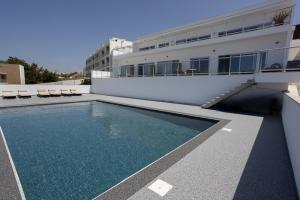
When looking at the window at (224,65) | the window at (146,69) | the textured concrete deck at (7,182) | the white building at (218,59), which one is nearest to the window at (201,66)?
the white building at (218,59)

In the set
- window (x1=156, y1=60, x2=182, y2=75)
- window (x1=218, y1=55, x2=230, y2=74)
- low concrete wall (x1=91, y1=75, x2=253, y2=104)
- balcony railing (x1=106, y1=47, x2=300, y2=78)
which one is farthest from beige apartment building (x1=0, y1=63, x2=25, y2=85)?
window (x1=218, y1=55, x2=230, y2=74)

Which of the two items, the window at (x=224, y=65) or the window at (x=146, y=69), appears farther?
the window at (x=146, y=69)

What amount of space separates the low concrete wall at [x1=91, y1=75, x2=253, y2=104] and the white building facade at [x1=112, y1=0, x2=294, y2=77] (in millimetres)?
650

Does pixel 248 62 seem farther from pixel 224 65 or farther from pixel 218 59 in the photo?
pixel 218 59

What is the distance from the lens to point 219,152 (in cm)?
383

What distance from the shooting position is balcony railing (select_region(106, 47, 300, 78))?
8.25 metres

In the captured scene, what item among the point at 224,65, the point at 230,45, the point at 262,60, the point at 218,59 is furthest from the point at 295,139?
the point at 230,45

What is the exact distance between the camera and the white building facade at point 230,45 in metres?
9.66

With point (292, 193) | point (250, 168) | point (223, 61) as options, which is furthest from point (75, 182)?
point (223, 61)

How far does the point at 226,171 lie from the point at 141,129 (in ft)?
14.0

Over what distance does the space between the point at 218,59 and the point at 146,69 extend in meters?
6.55

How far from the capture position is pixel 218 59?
1144cm

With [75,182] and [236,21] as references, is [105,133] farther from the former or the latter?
[236,21]

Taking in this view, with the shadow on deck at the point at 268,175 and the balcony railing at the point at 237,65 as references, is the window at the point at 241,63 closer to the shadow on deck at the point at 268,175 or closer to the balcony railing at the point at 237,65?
the balcony railing at the point at 237,65
